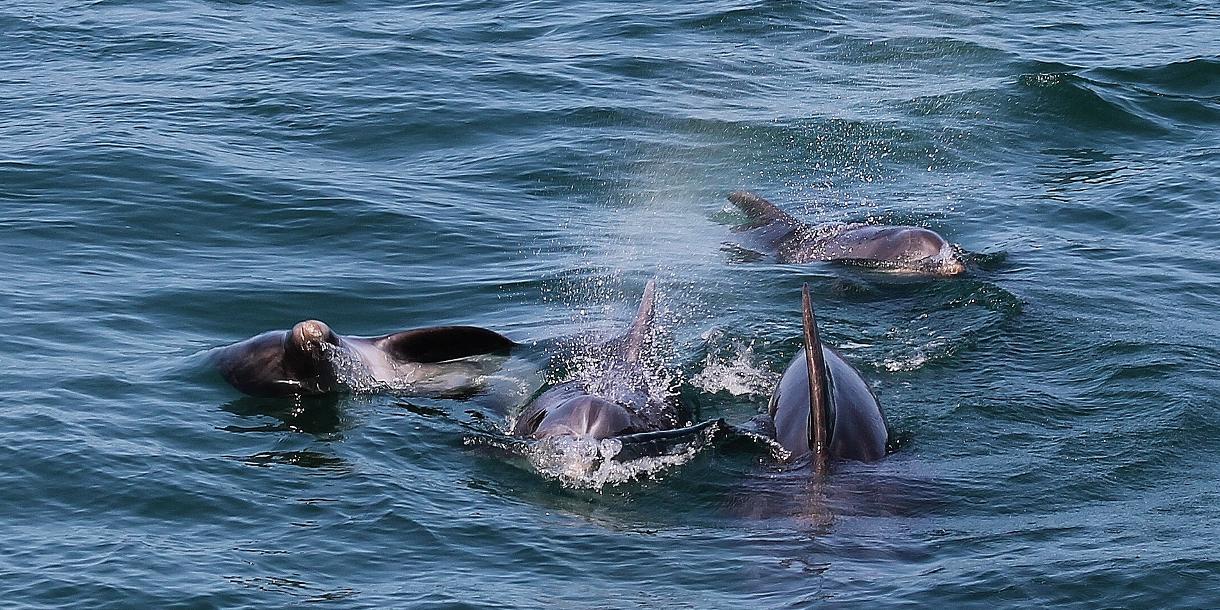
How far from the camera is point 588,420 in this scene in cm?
935

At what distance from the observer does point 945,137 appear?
58.6 ft

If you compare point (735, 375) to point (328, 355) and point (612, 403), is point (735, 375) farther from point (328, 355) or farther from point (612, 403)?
point (328, 355)

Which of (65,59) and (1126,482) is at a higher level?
(65,59)

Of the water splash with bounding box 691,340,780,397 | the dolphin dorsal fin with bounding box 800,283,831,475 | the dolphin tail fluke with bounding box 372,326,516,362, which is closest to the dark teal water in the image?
the water splash with bounding box 691,340,780,397

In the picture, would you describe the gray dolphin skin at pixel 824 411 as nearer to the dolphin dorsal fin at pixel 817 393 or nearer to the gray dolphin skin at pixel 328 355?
the dolphin dorsal fin at pixel 817 393

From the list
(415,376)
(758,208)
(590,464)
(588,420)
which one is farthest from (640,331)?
(758,208)

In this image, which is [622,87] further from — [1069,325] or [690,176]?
[1069,325]

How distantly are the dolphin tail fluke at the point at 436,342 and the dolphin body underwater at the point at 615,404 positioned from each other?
0.80m

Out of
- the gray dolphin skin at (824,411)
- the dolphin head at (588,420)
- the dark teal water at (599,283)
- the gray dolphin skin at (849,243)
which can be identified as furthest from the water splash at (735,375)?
the gray dolphin skin at (849,243)

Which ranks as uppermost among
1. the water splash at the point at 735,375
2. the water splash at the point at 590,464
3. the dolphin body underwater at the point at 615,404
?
the dolphin body underwater at the point at 615,404

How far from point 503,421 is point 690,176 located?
23.5ft

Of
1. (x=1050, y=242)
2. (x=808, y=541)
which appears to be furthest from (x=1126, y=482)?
(x=1050, y=242)

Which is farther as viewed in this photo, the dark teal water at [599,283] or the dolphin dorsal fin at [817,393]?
the dolphin dorsal fin at [817,393]

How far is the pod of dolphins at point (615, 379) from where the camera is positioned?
9.07m
